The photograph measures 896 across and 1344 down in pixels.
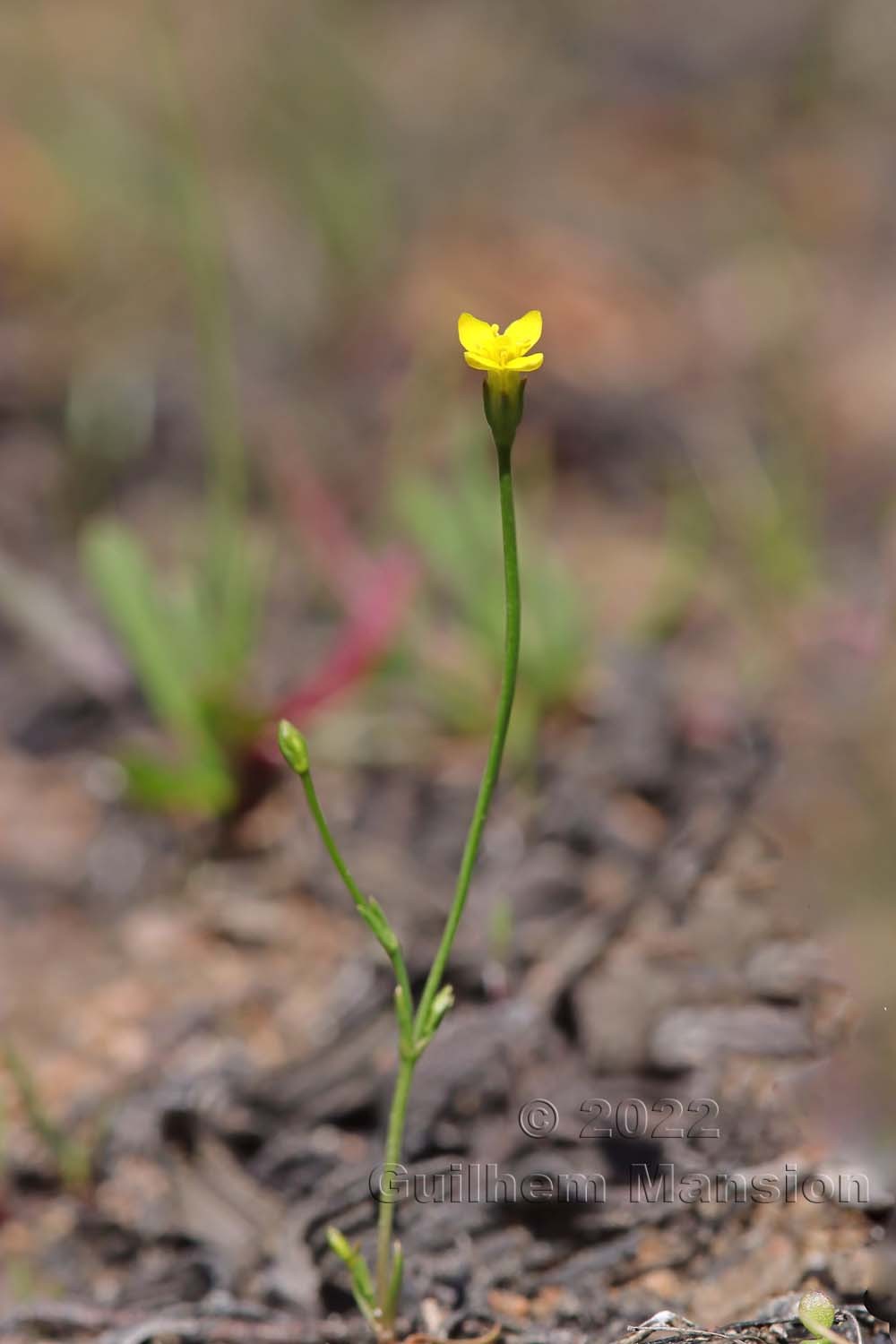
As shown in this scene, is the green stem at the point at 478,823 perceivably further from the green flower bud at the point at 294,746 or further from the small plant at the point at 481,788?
the green flower bud at the point at 294,746

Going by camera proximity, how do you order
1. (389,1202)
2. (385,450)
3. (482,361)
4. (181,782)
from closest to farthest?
1. (482,361)
2. (389,1202)
3. (181,782)
4. (385,450)

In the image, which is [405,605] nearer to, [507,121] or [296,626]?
[296,626]

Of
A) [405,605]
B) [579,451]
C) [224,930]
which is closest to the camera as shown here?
[224,930]

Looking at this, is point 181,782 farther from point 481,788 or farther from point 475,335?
point 475,335

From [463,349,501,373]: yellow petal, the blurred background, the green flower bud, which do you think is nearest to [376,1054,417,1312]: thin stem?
the green flower bud

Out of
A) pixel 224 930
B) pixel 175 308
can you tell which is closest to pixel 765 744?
pixel 224 930

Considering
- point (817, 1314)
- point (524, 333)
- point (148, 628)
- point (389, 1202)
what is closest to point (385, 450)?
point (148, 628)
